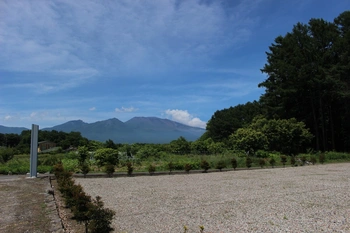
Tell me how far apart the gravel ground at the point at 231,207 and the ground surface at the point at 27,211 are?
1.07 m

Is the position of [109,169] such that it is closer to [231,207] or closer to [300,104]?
[231,207]

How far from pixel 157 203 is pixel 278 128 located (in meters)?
18.5

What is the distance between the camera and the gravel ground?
438 centimetres

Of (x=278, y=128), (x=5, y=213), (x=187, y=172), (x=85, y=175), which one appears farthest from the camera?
(x=278, y=128)

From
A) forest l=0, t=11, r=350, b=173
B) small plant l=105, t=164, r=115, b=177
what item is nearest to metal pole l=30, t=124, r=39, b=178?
small plant l=105, t=164, r=115, b=177

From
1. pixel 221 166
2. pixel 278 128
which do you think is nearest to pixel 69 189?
pixel 221 166

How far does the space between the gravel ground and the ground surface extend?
1.07 metres

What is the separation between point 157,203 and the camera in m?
6.09

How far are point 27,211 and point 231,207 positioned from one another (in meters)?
3.82

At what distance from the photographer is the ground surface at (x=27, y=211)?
404cm

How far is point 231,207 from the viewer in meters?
5.61

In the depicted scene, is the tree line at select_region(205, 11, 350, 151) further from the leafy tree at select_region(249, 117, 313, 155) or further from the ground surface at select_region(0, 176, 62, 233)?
the ground surface at select_region(0, 176, 62, 233)

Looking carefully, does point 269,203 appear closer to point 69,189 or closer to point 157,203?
point 157,203

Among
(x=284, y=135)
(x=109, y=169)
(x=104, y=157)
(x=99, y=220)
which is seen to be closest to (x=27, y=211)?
(x=99, y=220)
